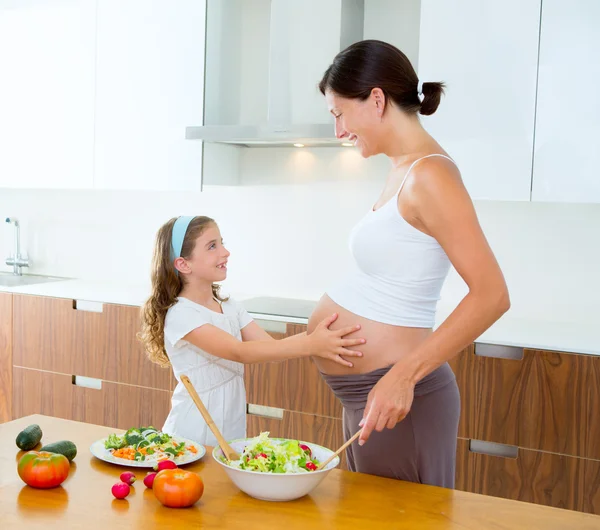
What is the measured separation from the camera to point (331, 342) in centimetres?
161

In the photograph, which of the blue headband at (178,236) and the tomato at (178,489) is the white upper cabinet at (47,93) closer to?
the blue headband at (178,236)

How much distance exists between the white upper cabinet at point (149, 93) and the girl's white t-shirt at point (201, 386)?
125cm

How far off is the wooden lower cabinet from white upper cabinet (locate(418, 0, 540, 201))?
0.85m

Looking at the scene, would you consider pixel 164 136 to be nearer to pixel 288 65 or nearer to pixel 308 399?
pixel 288 65

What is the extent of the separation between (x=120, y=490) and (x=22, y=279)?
264cm

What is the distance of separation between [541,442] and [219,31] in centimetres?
197

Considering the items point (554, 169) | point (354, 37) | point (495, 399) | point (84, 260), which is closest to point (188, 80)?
point (354, 37)

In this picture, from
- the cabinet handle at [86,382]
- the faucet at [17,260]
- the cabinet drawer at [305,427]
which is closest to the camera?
the cabinet drawer at [305,427]

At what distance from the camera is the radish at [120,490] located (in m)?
1.29

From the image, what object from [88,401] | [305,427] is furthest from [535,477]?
[88,401]

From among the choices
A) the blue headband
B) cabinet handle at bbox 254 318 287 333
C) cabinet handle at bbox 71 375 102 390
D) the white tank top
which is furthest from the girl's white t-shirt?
cabinet handle at bbox 71 375 102 390

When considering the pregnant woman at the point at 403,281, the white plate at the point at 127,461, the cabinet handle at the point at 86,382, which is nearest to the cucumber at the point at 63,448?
the white plate at the point at 127,461

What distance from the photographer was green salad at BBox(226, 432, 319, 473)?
52.2 inches

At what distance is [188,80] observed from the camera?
3.07 m
